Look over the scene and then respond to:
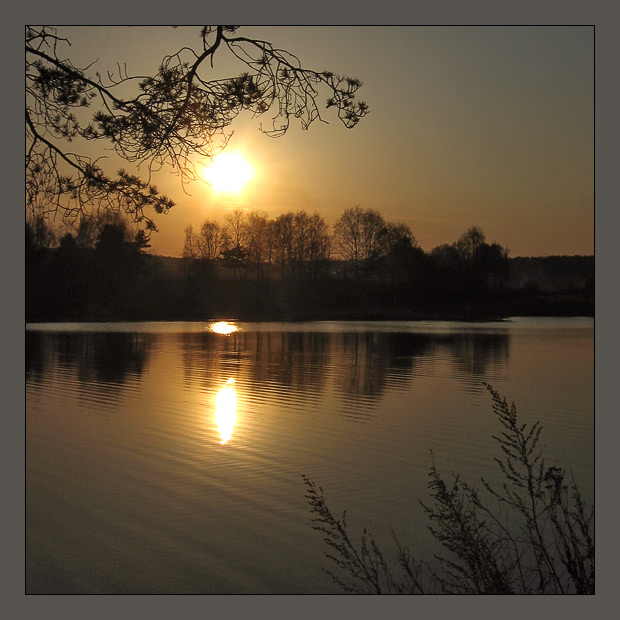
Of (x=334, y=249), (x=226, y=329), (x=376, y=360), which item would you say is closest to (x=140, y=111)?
(x=334, y=249)

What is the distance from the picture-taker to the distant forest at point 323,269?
8406mm

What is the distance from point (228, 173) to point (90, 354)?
12708 millimetres

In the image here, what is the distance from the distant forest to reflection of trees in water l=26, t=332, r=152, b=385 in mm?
1075

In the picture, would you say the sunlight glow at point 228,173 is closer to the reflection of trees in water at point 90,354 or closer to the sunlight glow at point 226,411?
the sunlight glow at point 226,411

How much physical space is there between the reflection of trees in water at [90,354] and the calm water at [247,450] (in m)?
0.11

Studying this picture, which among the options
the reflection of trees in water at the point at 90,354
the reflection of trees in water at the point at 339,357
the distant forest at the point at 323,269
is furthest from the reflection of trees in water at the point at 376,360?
the reflection of trees in water at the point at 90,354

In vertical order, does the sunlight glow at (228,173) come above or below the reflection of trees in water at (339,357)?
above

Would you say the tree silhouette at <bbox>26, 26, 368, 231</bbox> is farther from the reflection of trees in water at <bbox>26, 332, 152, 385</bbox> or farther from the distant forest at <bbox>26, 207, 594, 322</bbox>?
the reflection of trees in water at <bbox>26, 332, 152, 385</bbox>

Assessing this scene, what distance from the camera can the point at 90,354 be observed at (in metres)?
18.3

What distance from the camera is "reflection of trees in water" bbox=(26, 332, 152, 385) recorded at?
1445 cm

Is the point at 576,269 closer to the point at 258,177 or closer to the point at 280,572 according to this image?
the point at 258,177

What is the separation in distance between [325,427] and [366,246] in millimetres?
3776

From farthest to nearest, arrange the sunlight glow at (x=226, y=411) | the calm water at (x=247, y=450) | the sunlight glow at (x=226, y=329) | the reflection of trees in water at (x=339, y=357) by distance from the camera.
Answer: the sunlight glow at (x=226, y=329) < the reflection of trees in water at (x=339, y=357) < the sunlight glow at (x=226, y=411) < the calm water at (x=247, y=450)

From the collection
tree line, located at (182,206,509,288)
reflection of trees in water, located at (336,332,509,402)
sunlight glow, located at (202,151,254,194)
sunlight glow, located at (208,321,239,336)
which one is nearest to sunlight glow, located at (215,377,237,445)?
reflection of trees in water, located at (336,332,509,402)
